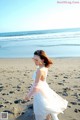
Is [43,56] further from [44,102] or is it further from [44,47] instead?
[44,47]

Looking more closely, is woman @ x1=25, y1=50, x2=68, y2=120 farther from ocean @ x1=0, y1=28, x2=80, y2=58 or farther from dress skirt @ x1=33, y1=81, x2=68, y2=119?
ocean @ x1=0, y1=28, x2=80, y2=58

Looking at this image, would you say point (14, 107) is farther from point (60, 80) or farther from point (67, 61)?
point (67, 61)

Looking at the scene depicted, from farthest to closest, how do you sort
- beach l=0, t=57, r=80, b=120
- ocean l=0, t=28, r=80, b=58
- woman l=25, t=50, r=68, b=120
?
ocean l=0, t=28, r=80, b=58, beach l=0, t=57, r=80, b=120, woman l=25, t=50, r=68, b=120

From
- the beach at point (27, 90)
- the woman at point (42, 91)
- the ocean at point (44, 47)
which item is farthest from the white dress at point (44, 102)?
the ocean at point (44, 47)

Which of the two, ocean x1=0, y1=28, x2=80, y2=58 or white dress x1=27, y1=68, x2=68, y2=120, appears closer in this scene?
white dress x1=27, y1=68, x2=68, y2=120

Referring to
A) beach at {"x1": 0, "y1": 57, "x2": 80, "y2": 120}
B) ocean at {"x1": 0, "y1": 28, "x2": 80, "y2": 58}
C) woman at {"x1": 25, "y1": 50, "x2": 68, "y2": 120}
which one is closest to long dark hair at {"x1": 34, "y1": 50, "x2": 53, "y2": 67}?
woman at {"x1": 25, "y1": 50, "x2": 68, "y2": 120}

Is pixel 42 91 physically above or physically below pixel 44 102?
above

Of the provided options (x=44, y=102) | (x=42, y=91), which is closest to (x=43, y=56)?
(x=42, y=91)

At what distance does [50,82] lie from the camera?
10.8 m

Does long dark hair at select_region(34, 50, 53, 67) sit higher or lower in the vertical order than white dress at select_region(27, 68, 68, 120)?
higher

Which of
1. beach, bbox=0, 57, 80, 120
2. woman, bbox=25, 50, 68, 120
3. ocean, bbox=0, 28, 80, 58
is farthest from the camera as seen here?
ocean, bbox=0, 28, 80, 58

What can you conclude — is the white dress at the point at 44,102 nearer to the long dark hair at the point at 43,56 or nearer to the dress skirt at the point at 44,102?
the dress skirt at the point at 44,102

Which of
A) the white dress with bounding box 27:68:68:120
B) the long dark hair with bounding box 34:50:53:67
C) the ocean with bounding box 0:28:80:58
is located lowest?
the ocean with bounding box 0:28:80:58

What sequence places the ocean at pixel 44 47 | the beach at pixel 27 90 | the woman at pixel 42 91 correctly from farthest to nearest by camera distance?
the ocean at pixel 44 47, the beach at pixel 27 90, the woman at pixel 42 91
